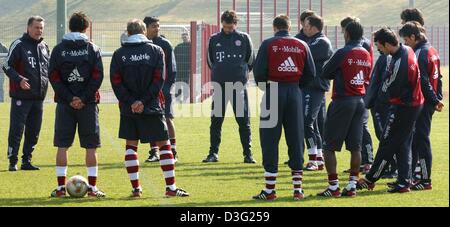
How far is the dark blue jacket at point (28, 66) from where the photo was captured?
1408cm

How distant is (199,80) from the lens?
3053 centimetres

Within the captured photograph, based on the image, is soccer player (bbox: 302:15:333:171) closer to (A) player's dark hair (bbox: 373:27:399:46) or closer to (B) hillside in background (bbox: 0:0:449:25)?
(A) player's dark hair (bbox: 373:27:399:46)

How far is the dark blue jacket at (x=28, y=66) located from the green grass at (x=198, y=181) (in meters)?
1.07

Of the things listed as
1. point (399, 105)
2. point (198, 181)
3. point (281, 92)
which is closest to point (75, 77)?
point (281, 92)

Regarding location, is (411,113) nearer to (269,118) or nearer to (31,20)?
(269,118)

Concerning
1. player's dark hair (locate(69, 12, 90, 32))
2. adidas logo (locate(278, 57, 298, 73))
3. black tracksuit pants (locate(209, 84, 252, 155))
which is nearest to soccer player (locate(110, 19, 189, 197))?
player's dark hair (locate(69, 12, 90, 32))

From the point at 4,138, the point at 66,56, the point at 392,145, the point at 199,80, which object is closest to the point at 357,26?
the point at 392,145

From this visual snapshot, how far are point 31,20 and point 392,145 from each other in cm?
520

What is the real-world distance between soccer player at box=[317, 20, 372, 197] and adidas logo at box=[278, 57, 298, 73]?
453 mm

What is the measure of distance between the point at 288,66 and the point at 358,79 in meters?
0.85

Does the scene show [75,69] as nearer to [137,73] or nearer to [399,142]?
[137,73]

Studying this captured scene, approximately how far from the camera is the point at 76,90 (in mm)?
11562

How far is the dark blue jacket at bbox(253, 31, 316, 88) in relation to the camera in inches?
440

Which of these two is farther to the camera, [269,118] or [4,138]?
[4,138]
